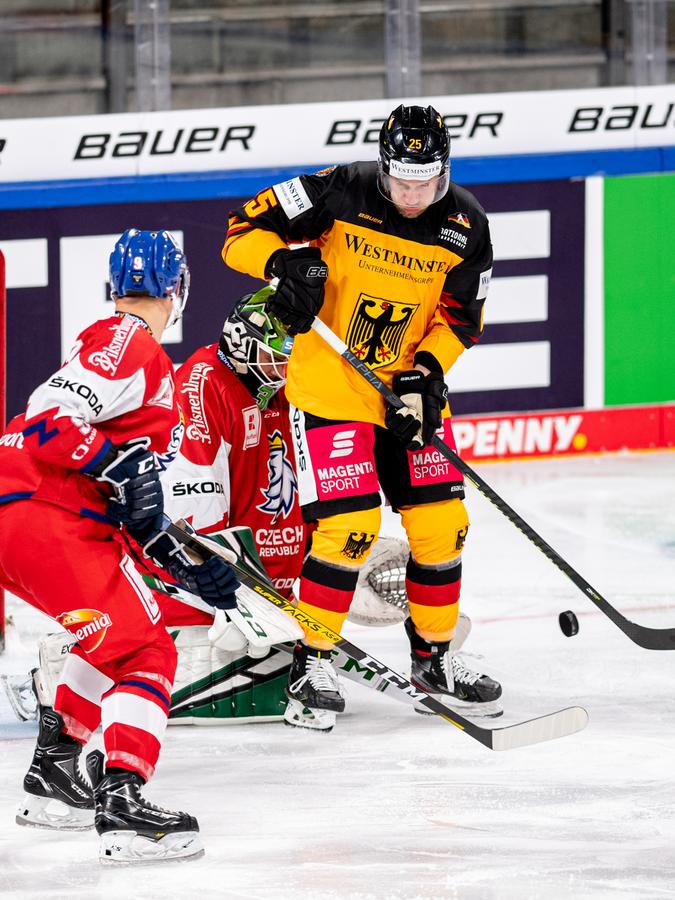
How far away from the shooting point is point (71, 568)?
2.74 m

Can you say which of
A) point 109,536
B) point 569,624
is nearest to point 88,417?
point 109,536

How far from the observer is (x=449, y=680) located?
150 inches

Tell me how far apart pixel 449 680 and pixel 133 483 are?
1302mm

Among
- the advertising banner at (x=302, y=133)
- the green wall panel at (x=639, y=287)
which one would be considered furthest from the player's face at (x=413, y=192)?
the green wall panel at (x=639, y=287)

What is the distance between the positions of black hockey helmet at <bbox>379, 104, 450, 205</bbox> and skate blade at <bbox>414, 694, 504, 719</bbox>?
3.74 feet

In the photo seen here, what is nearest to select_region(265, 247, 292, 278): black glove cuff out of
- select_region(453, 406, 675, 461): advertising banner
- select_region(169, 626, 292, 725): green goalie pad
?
select_region(169, 626, 292, 725): green goalie pad

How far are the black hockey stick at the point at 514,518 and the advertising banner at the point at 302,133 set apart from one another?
9.52 ft

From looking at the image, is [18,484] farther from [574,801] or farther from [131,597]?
[574,801]

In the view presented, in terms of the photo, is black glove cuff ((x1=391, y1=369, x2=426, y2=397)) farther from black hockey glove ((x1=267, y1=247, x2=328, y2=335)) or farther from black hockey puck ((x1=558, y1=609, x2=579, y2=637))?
black hockey puck ((x1=558, y1=609, x2=579, y2=637))

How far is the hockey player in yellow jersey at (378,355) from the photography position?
3609 mm

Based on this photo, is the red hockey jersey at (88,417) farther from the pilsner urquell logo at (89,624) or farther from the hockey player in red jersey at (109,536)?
the pilsner urquell logo at (89,624)

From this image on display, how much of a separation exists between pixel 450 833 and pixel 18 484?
99 cm

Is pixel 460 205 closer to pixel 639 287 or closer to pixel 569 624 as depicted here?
pixel 569 624

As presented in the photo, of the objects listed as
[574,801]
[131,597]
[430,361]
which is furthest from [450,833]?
[430,361]
